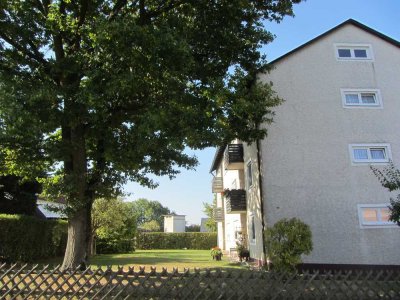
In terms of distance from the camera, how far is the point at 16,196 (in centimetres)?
2416

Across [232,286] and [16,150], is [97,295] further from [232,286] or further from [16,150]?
[16,150]

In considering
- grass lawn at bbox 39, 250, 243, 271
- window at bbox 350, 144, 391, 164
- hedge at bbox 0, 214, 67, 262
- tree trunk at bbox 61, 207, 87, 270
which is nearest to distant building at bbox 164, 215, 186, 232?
grass lawn at bbox 39, 250, 243, 271

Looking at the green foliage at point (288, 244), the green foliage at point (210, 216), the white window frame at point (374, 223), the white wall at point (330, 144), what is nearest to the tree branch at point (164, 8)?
the white wall at point (330, 144)

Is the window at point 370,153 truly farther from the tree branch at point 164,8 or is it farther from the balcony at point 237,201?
the tree branch at point 164,8

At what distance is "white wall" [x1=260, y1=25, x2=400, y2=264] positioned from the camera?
1781 cm

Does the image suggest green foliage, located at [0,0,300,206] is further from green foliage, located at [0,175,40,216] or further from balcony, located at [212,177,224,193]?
balcony, located at [212,177,224,193]

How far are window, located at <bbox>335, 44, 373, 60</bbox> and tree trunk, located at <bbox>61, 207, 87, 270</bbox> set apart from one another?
14.8 m

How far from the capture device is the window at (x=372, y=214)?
59.0 feet

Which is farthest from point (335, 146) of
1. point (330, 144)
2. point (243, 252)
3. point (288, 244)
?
point (243, 252)

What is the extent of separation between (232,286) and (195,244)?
4179cm

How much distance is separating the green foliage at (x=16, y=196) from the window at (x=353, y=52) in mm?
19491

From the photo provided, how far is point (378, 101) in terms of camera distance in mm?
19531

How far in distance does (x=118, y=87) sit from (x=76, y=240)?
5.59 meters

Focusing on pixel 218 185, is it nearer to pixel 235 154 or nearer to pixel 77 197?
pixel 235 154
